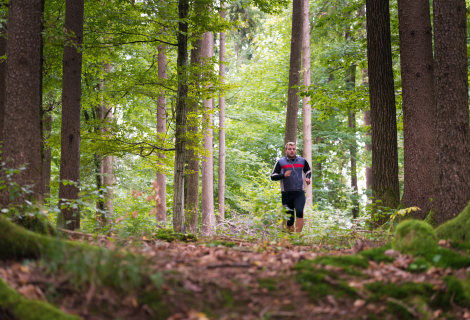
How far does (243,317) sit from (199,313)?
0.31 m

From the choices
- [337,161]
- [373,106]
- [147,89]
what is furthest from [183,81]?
[337,161]

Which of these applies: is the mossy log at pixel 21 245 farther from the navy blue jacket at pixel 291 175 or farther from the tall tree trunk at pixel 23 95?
the navy blue jacket at pixel 291 175

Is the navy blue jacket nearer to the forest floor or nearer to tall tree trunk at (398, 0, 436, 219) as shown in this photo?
tall tree trunk at (398, 0, 436, 219)

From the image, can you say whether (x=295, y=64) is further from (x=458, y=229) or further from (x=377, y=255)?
(x=377, y=255)

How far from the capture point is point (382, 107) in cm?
772

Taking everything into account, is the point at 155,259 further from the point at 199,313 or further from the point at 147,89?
the point at 147,89

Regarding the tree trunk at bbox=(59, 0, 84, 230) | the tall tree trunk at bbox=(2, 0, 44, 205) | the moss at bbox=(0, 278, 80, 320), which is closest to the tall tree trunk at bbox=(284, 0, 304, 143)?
the tree trunk at bbox=(59, 0, 84, 230)

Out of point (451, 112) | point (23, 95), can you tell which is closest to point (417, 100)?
point (451, 112)

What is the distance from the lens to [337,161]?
24688 mm

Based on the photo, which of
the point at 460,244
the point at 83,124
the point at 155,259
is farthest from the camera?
the point at 83,124

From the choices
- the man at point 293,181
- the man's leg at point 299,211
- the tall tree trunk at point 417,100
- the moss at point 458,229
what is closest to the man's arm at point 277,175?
the man at point 293,181

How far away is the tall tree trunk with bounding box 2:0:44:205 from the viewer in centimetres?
517

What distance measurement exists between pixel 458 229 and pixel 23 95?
601 centimetres

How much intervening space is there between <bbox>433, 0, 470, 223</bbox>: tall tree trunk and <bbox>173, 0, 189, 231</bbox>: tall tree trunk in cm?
501
